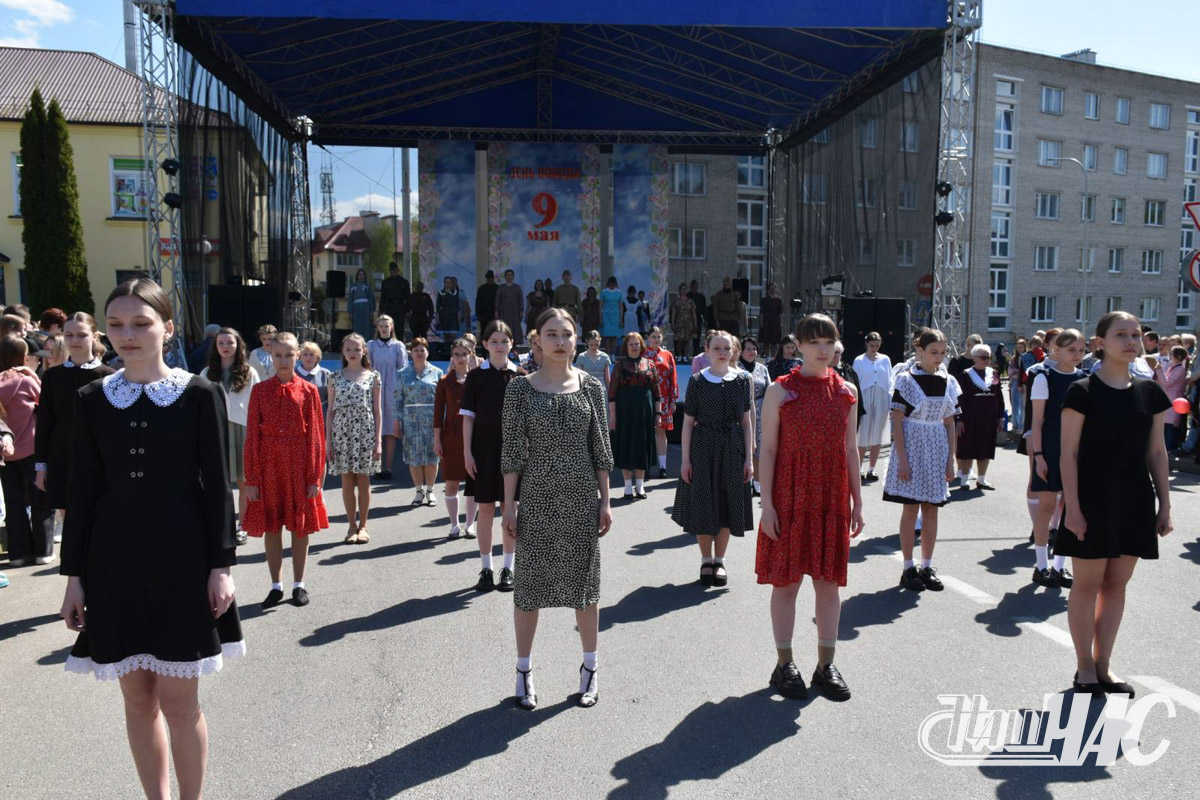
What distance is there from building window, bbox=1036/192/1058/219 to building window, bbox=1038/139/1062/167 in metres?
1.37

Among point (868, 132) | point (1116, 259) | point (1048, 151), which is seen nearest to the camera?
point (868, 132)

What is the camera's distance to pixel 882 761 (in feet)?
11.8

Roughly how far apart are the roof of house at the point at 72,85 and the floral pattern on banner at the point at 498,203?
1874cm

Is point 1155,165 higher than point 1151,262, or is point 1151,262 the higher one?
point 1155,165

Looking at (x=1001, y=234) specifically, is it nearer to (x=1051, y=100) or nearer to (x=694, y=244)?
(x=1051, y=100)

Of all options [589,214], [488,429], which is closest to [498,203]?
[589,214]

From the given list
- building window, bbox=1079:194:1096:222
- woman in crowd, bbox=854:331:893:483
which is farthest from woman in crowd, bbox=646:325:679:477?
building window, bbox=1079:194:1096:222

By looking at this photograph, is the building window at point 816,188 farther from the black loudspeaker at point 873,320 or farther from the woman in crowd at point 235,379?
the woman in crowd at point 235,379

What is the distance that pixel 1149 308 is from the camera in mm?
44625

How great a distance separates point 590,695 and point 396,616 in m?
1.82

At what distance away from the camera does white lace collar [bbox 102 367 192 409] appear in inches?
111

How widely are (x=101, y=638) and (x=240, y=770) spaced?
40.5 inches

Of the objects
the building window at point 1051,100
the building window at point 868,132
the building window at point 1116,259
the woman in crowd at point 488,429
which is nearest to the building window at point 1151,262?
the building window at point 1116,259

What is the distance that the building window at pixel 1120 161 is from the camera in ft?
141
